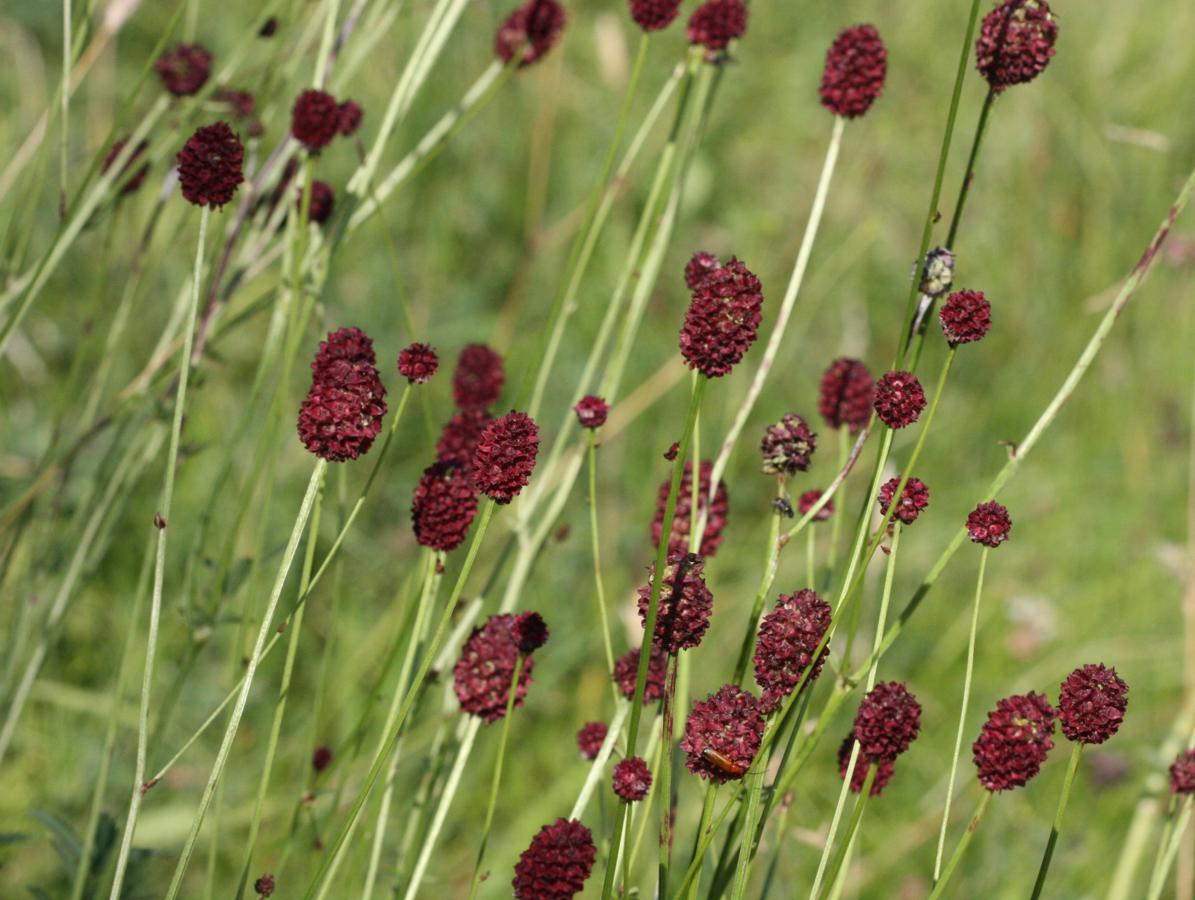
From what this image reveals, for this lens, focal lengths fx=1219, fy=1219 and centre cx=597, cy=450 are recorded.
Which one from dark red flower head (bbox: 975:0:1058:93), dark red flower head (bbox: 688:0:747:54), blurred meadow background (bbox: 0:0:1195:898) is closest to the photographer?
dark red flower head (bbox: 975:0:1058:93)

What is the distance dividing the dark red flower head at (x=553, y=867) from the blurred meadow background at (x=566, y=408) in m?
0.32

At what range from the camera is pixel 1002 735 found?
102cm

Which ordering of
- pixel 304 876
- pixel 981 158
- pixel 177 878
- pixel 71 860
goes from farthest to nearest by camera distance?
pixel 981 158, pixel 304 876, pixel 71 860, pixel 177 878

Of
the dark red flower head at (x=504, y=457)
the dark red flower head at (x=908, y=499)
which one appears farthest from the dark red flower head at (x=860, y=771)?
the dark red flower head at (x=504, y=457)

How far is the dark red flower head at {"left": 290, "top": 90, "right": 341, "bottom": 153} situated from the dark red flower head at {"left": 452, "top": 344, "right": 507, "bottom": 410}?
28 centimetres

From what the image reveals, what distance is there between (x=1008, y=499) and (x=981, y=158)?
48.8 inches

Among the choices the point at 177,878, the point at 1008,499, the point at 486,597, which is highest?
the point at 1008,499

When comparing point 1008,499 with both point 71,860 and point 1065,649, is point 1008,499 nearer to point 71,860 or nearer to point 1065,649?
point 1065,649

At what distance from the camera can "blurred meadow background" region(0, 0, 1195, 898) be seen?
1.76 meters

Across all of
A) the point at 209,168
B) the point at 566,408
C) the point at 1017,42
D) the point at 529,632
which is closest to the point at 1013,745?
the point at 529,632

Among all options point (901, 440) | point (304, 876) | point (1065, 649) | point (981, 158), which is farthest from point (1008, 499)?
point (304, 876)

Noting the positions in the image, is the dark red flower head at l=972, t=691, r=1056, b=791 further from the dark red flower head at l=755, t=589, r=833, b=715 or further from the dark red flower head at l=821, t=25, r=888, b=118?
the dark red flower head at l=821, t=25, r=888, b=118

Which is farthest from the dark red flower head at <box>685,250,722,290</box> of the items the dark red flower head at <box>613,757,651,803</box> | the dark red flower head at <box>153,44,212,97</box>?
the dark red flower head at <box>153,44,212,97</box>

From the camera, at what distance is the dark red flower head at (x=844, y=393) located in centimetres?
135
